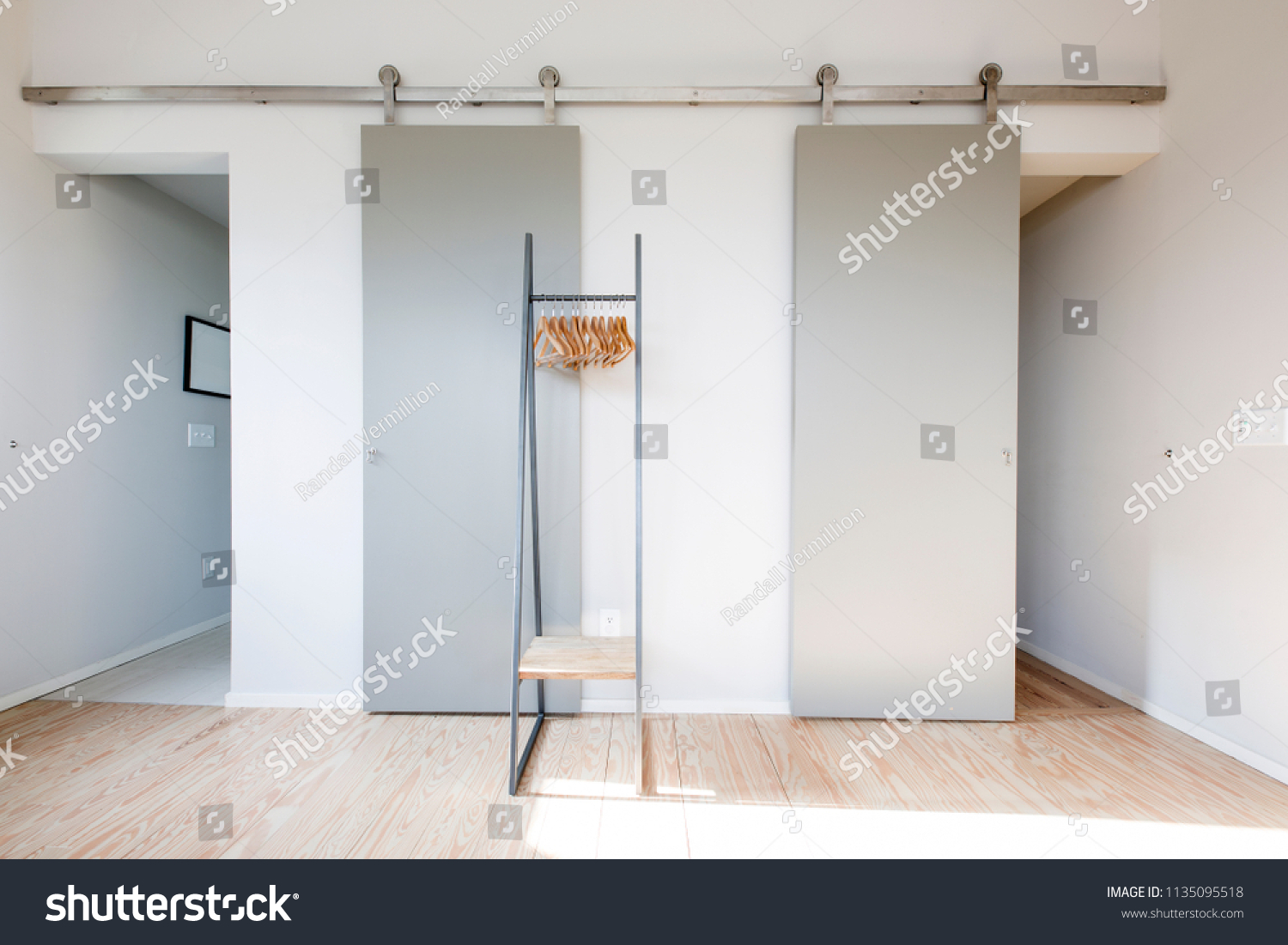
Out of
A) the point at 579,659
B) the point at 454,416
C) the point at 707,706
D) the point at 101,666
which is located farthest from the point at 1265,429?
the point at 101,666

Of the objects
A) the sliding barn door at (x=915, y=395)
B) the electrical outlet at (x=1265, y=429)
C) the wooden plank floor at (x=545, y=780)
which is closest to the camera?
the wooden plank floor at (x=545, y=780)

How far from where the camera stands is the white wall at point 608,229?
245 centimetres

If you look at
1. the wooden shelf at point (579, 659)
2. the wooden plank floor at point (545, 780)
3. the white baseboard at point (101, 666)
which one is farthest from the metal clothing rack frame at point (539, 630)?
the white baseboard at point (101, 666)

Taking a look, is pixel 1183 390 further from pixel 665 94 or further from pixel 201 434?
pixel 201 434

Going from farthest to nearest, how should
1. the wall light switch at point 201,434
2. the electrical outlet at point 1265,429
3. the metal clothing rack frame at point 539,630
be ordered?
the wall light switch at point 201,434 < the electrical outlet at point 1265,429 < the metal clothing rack frame at point 539,630

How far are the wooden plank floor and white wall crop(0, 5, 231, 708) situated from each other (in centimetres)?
51

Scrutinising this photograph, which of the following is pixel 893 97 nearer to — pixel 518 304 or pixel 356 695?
pixel 518 304

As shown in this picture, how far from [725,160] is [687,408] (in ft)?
3.40

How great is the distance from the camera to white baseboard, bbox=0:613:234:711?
251 centimetres

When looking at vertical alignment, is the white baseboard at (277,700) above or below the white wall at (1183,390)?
below

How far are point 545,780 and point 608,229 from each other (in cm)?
209

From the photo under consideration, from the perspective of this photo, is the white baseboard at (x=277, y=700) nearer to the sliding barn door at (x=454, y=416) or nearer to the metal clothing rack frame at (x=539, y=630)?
the sliding barn door at (x=454, y=416)

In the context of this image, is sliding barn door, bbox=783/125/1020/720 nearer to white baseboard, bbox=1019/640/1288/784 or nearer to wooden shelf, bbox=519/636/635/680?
white baseboard, bbox=1019/640/1288/784

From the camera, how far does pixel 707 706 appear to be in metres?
2.48
